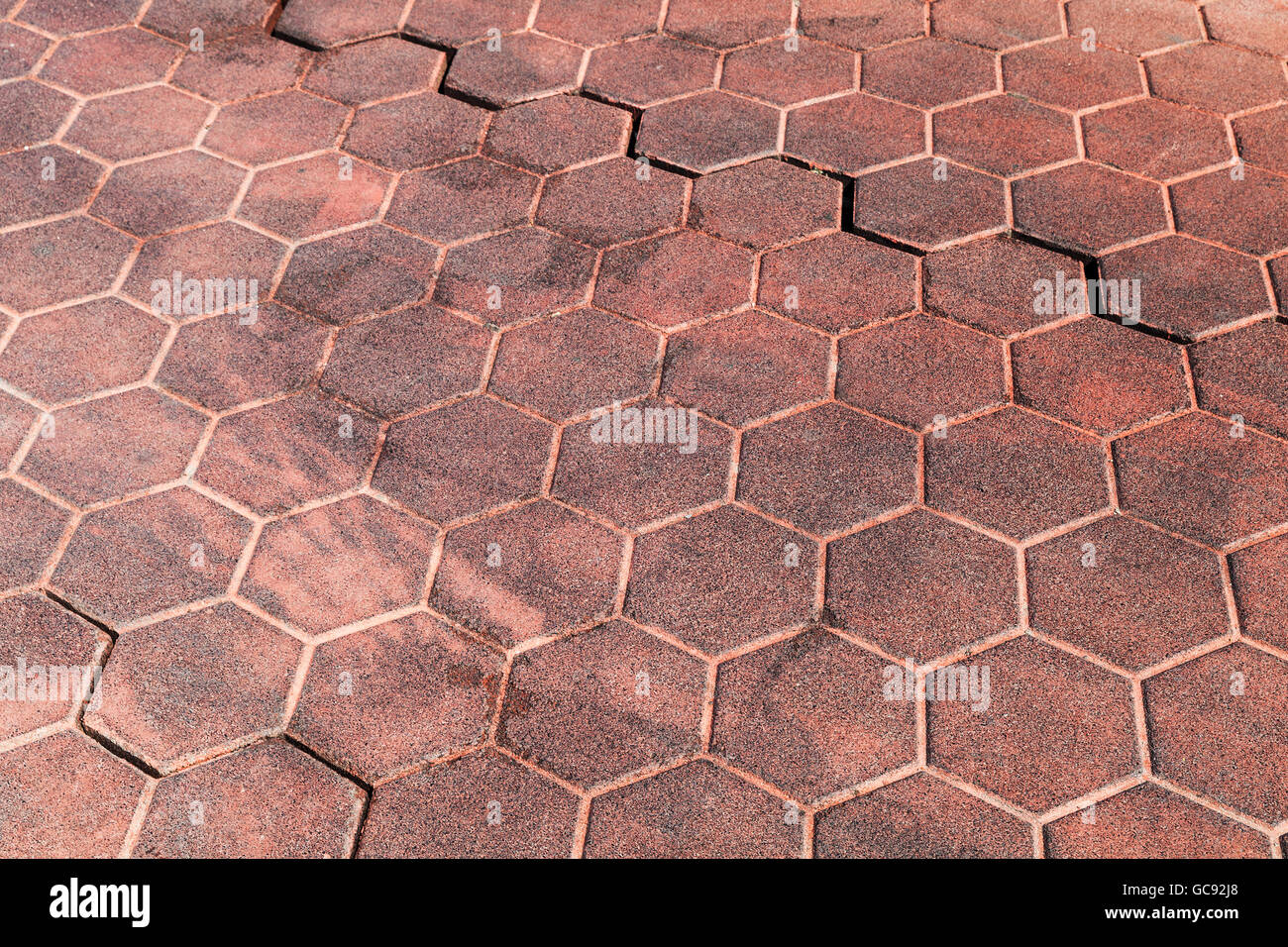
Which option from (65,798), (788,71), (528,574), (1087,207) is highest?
(788,71)

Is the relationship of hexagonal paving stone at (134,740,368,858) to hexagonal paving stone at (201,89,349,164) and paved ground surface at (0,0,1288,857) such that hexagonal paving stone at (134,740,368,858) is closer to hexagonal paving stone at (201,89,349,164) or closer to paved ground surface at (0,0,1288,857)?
paved ground surface at (0,0,1288,857)

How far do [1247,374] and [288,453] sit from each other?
260cm

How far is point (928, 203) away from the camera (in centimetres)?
355

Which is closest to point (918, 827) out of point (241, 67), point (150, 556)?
point (150, 556)

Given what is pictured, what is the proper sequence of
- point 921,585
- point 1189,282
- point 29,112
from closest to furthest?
point 921,585 < point 1189,282 < point 29,112

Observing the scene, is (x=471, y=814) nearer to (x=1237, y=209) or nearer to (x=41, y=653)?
(x=41, y=653)

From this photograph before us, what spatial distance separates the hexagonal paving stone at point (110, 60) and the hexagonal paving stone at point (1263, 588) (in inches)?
151

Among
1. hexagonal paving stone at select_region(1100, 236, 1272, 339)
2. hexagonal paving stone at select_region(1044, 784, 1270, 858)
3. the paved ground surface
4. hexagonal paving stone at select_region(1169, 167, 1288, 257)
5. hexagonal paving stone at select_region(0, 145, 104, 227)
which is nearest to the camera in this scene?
hexagonal paving stone at select_region(1044, 784, 1270, 858)

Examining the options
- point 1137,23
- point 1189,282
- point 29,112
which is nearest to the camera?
point 1189,282

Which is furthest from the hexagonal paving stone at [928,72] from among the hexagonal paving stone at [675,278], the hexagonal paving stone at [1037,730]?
the hexagonal paving stone at [1037,730]

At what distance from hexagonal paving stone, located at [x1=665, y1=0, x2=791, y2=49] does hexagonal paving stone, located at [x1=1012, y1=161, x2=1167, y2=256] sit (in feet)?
4.03

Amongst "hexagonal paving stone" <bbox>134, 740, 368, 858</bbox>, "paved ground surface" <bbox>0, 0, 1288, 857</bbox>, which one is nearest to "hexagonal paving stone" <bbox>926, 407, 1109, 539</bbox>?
"paved ground surface" <bbox>0, 0, 1288, 857</bbox>

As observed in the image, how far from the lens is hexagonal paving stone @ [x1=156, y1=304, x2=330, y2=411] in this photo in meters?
3.05
